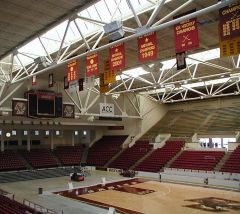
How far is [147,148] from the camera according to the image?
38.2 metres

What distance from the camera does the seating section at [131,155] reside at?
3641 centimetres

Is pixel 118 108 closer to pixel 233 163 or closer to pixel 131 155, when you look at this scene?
pixel 131 155

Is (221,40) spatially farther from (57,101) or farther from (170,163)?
(170,163)

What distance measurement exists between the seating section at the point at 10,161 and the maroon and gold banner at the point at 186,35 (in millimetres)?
26717

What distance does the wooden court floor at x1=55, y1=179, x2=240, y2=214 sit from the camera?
719 inches

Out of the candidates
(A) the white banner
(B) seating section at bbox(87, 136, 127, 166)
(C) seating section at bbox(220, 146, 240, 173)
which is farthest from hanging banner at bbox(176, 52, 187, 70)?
(B) seating section at bbox(87, 136, 127, 166)

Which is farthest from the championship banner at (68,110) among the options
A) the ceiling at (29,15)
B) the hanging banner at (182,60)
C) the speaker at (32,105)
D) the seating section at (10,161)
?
the hanging banner at (182,60)

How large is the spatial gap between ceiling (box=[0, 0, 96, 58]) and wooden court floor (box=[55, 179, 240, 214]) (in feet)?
37.0

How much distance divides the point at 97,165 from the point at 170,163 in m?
10.3

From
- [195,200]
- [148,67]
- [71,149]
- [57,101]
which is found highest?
[148,67]

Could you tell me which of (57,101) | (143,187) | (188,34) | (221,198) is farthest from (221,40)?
(57,101)

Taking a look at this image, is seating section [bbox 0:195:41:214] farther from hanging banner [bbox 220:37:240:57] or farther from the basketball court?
hanging banner [bbox 220:37:240:57]

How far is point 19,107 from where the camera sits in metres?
26.7

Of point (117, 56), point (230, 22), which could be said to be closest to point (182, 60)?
point (117, 56)
